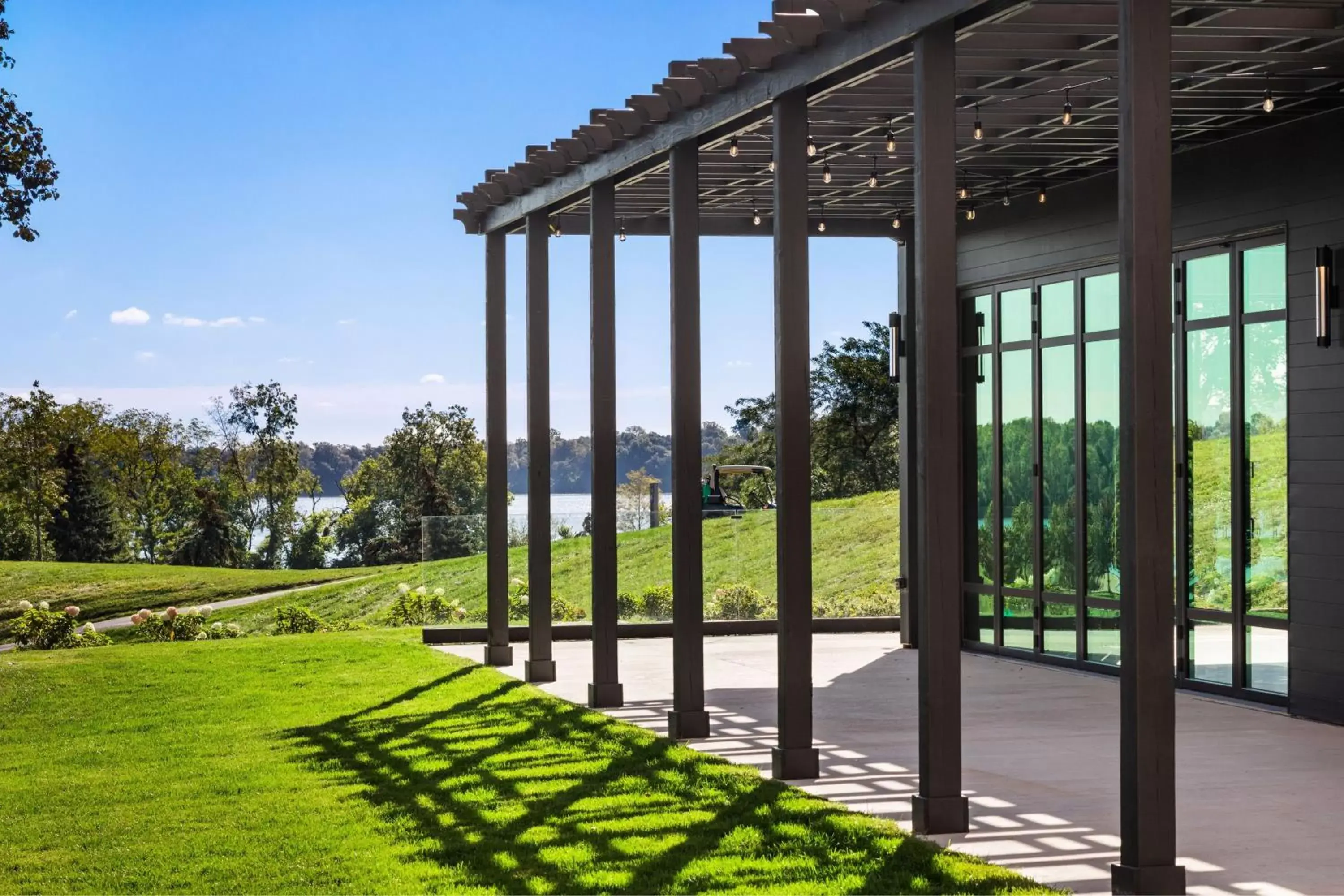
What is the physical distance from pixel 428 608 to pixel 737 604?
9.93ft

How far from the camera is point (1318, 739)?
8.33 meters

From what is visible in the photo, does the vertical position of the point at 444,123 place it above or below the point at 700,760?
above

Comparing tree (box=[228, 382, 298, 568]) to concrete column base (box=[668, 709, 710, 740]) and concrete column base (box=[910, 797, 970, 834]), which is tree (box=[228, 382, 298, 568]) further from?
concrete column base (box=[910, 797, 970, 834])

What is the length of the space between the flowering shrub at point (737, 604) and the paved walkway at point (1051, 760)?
218cm

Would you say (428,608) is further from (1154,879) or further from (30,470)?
(30,470)

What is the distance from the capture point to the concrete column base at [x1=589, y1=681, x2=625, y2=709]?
979 centimetres

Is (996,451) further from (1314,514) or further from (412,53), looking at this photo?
(412,53)

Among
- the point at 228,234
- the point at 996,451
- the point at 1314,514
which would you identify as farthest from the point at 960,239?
the point at 228,234

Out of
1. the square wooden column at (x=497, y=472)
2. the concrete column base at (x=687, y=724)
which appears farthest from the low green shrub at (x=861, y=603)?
the concrete column base at (x=687, y=724)

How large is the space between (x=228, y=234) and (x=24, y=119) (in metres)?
37.3

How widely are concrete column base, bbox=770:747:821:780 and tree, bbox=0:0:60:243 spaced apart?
261 inches

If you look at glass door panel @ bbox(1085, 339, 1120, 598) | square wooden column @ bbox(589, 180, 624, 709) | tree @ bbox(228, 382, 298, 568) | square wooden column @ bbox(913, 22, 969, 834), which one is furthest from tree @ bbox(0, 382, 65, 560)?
square wooden column @ bbox(913, 22, 969, 834)

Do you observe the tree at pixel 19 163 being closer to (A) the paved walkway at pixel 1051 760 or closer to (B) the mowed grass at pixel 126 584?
(A) the paved walkway at pixel 1051 760

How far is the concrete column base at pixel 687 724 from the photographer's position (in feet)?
28.0
